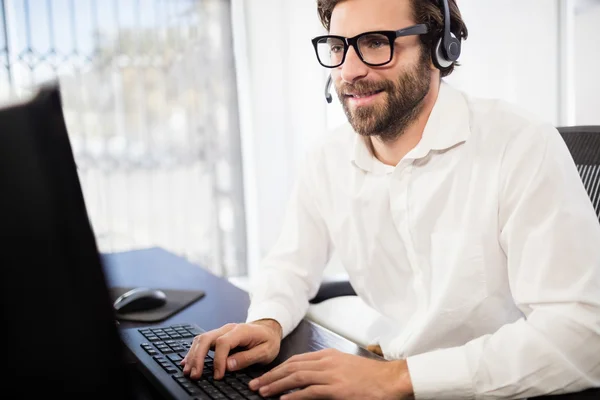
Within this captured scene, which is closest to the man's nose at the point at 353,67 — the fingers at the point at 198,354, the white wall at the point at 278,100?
the fingers at the point at 198,354

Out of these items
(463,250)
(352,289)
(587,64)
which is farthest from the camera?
(587,64)

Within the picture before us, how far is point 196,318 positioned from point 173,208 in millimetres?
2398

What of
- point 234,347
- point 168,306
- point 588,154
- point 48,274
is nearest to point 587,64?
point 588,154

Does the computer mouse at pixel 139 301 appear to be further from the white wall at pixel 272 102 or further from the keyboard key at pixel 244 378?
the white wall at pixel 272 102

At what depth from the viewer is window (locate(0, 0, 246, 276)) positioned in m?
3.16

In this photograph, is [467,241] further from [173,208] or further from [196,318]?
[173,208]

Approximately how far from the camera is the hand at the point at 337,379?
789 millimetres

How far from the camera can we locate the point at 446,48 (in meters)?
1.14

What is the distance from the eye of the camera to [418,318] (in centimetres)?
115

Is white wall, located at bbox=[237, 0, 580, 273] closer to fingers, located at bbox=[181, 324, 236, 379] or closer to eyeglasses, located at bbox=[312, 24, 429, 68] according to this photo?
eyeglasses, located at bbox=[312, 24, 429, 68]

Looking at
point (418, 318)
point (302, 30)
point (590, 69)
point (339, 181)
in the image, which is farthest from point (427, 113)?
point (302, 30)

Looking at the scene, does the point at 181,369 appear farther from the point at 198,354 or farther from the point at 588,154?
the point at 588,154

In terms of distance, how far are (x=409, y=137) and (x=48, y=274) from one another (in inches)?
37.1

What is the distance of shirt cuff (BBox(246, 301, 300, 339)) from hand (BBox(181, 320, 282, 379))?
25 mm
